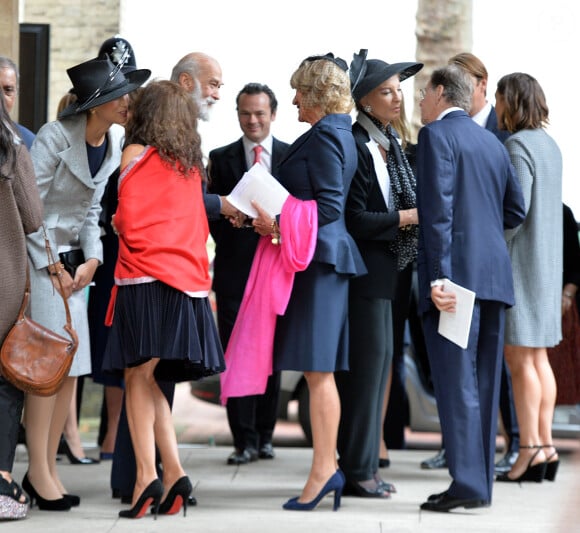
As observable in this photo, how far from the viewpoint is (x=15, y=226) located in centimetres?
491

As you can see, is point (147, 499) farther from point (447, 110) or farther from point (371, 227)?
point (447, 110)

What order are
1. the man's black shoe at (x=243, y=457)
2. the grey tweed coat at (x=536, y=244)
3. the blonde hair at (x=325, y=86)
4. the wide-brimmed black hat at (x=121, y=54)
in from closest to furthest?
the blonde hair at (x=325, y=86)
the wide-brimmed black hat at (x=121, y=54)
the grey tweed coat at (x=536, y=244)
the man's black shoe at (x=243, y=457)

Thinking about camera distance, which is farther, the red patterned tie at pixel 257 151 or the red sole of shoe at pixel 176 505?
the red patterned tie at pixel 257 151

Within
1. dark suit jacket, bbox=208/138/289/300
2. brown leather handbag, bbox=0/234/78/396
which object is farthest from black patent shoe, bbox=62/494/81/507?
dark suit jacket, bbox=208/138/289/300

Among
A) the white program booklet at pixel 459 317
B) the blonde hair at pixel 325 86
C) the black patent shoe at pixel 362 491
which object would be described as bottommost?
the black patent shoe at pixel 362 491

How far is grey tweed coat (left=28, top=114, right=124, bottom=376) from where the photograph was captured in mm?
5258

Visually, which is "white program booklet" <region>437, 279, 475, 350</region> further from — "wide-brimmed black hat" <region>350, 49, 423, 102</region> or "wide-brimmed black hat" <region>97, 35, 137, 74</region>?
"wide-brimmed black hat" <region>97, 35, 137, 74</region>

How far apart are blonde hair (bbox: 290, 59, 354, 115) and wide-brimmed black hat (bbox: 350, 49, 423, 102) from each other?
0.37 meters

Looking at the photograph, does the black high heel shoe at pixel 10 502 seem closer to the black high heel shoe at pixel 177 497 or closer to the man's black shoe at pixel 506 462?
the black high heel shoe at pixel 177 497

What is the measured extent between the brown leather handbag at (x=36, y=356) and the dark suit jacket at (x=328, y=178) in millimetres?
1215

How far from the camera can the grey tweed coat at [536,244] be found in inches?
248

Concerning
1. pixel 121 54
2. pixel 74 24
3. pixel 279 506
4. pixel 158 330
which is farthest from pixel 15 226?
pixel 74 24

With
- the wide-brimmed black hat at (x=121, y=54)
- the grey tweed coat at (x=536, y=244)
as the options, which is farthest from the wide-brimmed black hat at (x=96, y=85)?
the grey tweed coat at (x=536, y=244)

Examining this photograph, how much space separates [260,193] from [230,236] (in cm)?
181
